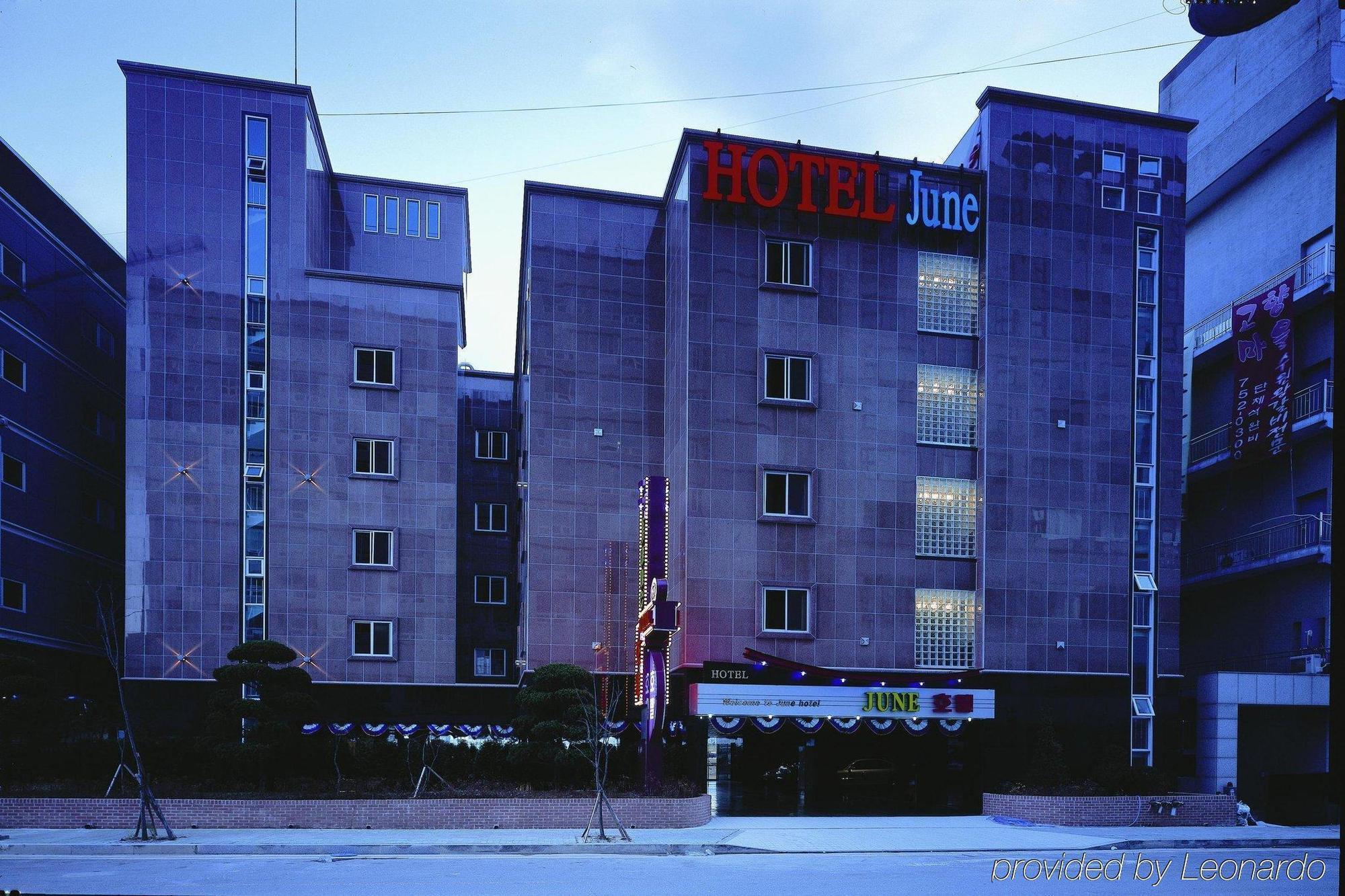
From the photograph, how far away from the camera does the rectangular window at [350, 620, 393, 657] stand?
39.1 meters

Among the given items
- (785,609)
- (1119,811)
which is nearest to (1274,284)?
(1119,811)

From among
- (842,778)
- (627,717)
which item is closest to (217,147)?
(627,717)

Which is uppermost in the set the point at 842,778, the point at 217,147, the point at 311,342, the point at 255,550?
the point at 217,147


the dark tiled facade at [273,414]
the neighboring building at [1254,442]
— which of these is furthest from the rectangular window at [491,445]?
the neighboring building at [1254,442]

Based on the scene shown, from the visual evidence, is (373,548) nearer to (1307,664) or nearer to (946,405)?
(946,405)

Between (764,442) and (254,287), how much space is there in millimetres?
18813

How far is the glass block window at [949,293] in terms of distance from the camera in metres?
37.6

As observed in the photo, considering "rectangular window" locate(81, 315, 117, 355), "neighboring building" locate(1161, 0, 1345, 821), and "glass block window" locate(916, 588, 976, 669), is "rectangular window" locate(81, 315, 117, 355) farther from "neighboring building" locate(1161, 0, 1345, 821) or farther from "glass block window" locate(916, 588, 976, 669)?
"neighboring building" locate(1161, 0, 1345, 821)

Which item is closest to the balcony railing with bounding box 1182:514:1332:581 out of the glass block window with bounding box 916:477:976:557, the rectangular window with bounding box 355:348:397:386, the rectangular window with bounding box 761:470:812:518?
the glass block window with bounding box 916:477:976:557

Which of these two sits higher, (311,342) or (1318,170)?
(1318,170)

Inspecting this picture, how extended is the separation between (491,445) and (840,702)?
20.1m

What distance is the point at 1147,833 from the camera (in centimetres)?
2977

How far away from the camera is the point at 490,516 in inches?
1823

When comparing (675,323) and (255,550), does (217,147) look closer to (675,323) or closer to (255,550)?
(255,550)
